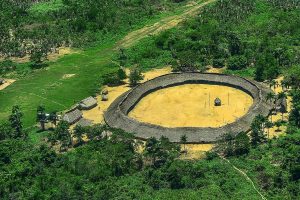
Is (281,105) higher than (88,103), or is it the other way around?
(88,103)

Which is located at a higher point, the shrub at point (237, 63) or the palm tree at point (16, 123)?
the shrub at point (237, 63)

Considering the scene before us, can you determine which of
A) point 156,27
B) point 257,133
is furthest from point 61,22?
point 257,133

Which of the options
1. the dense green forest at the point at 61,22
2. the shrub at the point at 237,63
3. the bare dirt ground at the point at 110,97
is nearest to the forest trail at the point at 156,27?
the dense green forest at the point at 61,22

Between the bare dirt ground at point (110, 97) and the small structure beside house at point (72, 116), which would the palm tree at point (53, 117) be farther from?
the bare dirt ground at point (110, 97)

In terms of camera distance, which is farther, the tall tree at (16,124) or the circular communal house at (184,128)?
the tall tree at (16,124)

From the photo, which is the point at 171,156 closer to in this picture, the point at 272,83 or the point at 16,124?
the point at 16,124

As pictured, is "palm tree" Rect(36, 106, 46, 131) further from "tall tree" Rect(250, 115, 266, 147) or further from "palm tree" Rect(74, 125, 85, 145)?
"tall tree" Rect(250, 115, 266, 147)

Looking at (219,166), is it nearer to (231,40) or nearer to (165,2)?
(231,40)

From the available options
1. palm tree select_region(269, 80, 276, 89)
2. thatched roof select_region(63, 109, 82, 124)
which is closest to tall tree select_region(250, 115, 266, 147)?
palm tree select_region(269, 80, 276, 89)
